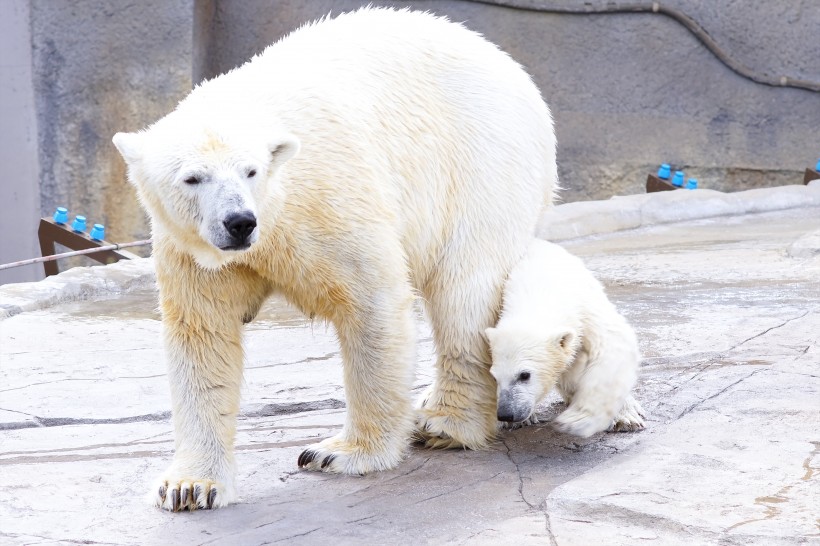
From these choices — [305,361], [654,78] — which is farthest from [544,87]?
[305,361]

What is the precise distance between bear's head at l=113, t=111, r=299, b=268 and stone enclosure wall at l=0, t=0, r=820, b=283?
6174 mm

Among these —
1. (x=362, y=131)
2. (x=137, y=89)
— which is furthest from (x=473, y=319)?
(x=137, y=89)

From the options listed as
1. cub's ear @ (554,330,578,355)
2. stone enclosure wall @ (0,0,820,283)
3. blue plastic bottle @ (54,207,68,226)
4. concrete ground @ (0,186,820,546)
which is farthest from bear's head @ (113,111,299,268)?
stone enclosure wall @ (0,0,820,283)

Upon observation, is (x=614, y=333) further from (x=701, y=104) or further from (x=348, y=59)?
(x=701, y=104)

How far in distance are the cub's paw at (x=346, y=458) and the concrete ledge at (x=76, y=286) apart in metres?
2.45

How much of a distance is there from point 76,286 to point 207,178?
3.12m

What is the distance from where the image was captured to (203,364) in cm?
298

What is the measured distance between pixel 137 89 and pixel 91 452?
594 centimetres

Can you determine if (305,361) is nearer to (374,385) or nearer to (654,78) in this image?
(374,385)

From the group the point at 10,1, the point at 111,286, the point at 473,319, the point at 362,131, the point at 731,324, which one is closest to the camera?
the point at 362,131

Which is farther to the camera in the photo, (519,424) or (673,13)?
(673,13)

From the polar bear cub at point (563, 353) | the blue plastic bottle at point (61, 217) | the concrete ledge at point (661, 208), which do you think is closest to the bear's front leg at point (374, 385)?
the polar bear cub at point (563, 353)

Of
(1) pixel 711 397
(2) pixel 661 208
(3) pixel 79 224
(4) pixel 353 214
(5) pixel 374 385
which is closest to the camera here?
(4) pixel 353 214

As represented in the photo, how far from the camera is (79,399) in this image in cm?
386
